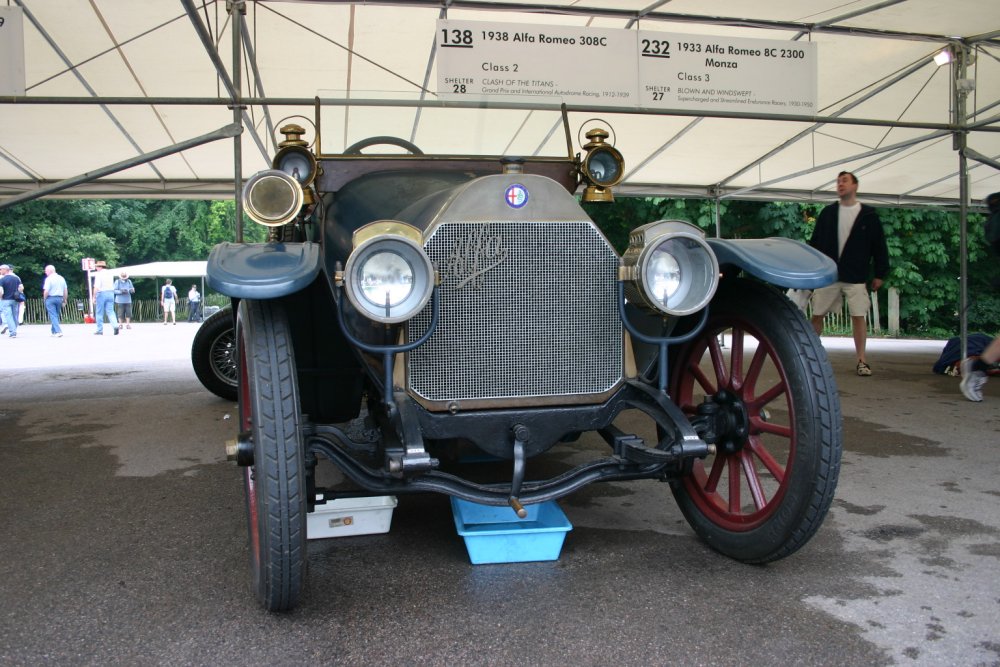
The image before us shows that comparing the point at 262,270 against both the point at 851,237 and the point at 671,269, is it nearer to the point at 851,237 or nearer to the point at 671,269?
the point at 671,269

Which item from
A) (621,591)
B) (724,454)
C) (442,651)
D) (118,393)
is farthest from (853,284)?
(118,393)

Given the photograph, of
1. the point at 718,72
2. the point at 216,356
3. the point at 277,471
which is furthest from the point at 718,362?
the point at 216,356

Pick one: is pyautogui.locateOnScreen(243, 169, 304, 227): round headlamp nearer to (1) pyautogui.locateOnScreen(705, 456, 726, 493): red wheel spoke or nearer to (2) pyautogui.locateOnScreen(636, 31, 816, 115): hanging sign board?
(1) pyautogui.locateOnScreen(705, 456, 726, 493): red wheel spoke

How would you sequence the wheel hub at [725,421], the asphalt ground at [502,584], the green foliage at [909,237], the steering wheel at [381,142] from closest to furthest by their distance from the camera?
1. the asphalt ground at [502,584]
2. the wheel hub at [725,421]
3. the steering wheel at [381,142]
4. the green foliage at [909,237]

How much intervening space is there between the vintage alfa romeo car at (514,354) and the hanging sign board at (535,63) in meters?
3.53

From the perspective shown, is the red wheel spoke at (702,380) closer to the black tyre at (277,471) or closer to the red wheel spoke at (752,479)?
the red wheel spoke at (752,479)

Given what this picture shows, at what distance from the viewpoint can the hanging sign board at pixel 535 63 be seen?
5992mm

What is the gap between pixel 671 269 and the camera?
2.49m

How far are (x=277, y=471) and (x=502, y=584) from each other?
860mm

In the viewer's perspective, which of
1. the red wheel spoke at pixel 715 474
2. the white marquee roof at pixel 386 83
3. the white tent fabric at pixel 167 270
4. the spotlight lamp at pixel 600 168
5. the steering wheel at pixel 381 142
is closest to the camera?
the red wheel spoke at pixel 715 474

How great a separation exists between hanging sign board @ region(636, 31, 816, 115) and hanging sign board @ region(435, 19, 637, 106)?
19cm

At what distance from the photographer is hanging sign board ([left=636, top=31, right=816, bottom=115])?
6418 millimetres

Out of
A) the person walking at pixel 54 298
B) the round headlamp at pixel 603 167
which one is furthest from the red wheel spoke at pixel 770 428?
the person walking at pixel 54 298

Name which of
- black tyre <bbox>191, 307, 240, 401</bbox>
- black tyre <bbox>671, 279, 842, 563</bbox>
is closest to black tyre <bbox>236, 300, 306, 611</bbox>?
black tyre <bbox>671, 279, 842, 563</bbox>
